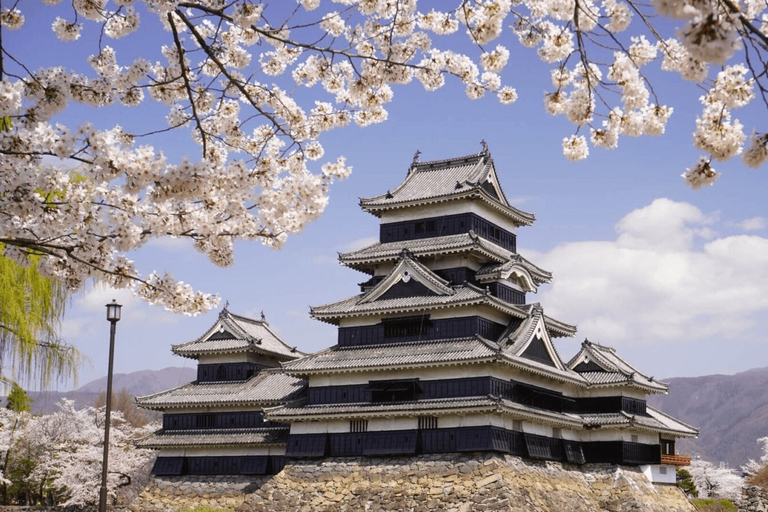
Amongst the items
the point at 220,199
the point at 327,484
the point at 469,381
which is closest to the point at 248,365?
the point at 327,484

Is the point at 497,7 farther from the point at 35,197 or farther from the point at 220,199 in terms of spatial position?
the point at 35,197

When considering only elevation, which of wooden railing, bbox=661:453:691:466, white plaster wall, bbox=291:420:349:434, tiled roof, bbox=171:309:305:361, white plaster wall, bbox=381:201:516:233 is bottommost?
wooden railing, bbox=661:453:691:466

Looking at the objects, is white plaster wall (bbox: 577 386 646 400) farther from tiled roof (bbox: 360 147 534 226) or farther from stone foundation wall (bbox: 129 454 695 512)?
tiled roof (bbox: 360 147 534 226)

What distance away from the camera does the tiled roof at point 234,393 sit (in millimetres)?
39000

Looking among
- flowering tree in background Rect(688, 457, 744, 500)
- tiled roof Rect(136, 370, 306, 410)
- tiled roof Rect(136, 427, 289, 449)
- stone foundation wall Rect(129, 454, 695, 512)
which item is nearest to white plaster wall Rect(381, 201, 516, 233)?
tiled roof Rect(136, 370, 306, 410)

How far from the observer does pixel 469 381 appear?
32.7 metres

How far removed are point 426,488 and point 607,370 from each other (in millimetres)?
12520

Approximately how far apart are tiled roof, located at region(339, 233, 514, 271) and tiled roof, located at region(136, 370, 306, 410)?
6375 mm

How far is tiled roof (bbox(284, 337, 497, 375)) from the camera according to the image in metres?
32.4

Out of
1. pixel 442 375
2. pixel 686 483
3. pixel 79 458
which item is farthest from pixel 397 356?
pixel 686 483

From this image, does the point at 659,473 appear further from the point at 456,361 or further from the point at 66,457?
the point at 66,457

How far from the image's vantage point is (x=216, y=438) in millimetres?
39438

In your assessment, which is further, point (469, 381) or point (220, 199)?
point (469, 381)

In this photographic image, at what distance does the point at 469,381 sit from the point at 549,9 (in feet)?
78.6
